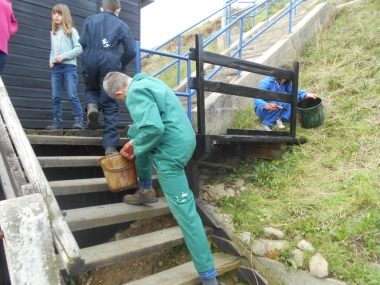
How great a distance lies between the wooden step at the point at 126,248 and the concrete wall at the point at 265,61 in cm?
216

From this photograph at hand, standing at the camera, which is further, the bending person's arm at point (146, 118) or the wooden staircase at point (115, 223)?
the wooden staircase at point (115, 223)

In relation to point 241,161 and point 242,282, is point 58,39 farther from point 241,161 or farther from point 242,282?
point 242,282

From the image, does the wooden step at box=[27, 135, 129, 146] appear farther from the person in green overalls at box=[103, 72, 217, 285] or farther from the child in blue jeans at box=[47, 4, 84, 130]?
the person in green overalls at box=[103, 72, 217, 285]

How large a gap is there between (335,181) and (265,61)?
10.4 feet

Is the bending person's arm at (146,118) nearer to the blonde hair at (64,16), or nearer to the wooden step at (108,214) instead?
the wooden step at (108,214)

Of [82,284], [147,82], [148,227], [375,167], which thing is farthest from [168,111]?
[375,167]

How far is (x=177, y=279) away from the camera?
9.07 feet

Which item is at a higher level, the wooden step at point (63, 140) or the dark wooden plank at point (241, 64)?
the dark wooden plank at point (241, 64)

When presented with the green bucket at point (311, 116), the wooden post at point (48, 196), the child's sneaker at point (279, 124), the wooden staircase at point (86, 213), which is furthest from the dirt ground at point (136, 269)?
the green bucket at point (311, 116)

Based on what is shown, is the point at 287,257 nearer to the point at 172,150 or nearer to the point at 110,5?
the point at 172,150

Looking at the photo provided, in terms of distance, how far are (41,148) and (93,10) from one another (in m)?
3.22

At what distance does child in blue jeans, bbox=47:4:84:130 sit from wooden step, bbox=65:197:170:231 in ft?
5.19

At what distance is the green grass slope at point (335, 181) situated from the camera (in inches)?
114

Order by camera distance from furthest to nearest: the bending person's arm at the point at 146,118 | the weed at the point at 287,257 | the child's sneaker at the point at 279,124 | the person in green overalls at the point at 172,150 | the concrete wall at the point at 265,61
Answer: the concrete wall at the point at 265,61 < the child's sneaker at the point at 279,124 < the weed at the point at 287,257 < the person in green overalls at the point at 172,150 < the bending person's arm at the point at 146,118
